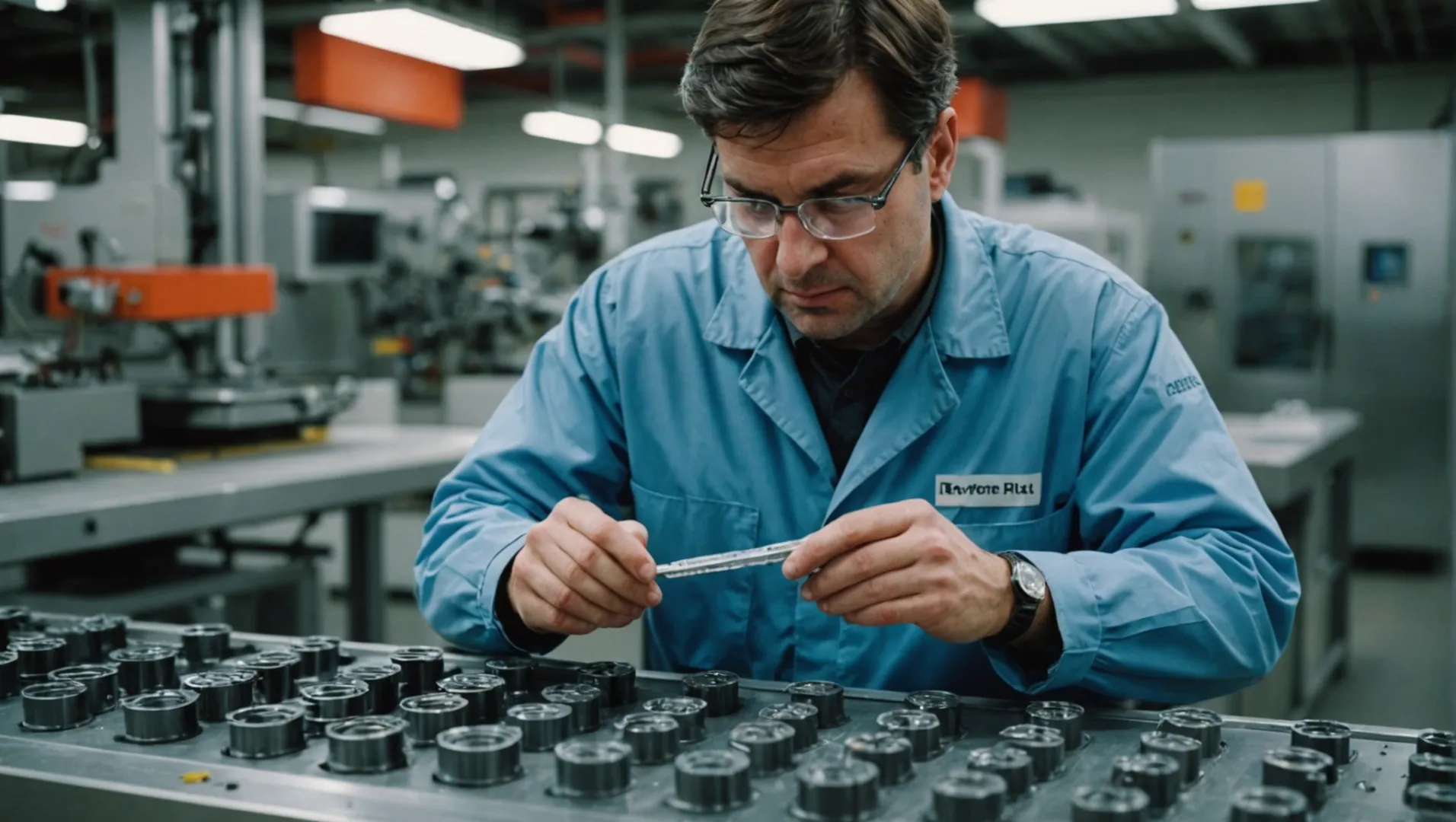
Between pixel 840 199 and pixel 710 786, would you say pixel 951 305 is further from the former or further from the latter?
pixel 710 786

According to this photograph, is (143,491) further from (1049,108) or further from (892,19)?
(1049,108)

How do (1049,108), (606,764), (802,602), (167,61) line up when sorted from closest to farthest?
(606,764) → (802,602) → (167,61) → (1049,108)

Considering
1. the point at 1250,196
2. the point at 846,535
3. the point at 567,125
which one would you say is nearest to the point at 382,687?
the point at 846,535

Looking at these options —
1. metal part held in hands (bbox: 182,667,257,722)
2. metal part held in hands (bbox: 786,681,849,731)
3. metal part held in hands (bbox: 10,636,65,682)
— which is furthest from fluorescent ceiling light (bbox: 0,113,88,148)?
metal part held in hands (bbox: 786,681,849,731)

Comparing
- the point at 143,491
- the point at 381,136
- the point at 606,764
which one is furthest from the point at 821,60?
the point at 381,136

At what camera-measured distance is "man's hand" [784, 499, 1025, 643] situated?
3.42ft

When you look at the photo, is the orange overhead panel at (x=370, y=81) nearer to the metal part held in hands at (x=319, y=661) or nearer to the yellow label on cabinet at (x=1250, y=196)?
the yellow label on cabinet at (x=1250, y=196)

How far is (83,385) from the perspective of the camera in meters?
2.52

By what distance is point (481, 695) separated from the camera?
1.00 meters

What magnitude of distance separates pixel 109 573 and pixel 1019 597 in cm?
241

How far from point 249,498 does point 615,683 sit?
166 centimetres

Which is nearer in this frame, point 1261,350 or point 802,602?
point 802,602

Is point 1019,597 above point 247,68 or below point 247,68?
below

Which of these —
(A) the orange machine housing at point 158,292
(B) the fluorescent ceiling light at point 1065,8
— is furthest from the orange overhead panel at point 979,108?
(A) the orange machine housing at point 158,292
